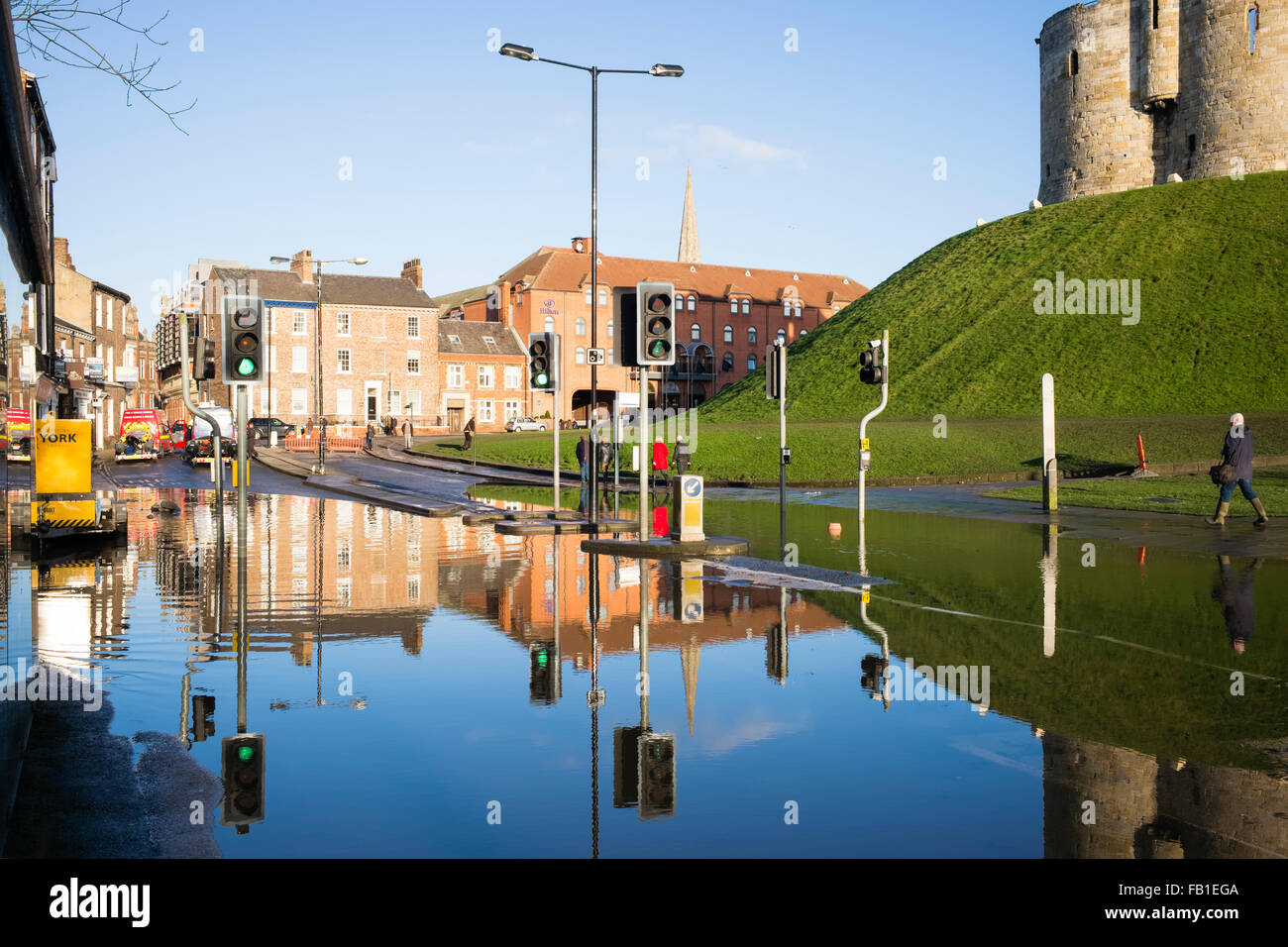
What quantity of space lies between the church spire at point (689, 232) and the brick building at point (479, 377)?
5750 centimetres

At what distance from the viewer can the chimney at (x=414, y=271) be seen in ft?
318

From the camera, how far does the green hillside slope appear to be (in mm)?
54906

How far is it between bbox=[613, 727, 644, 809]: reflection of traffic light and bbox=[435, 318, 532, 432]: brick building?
3471 inches

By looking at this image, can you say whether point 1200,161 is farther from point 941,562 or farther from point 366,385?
point 941,562

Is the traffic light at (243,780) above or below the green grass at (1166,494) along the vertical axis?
below

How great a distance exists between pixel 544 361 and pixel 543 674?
13.3 meters

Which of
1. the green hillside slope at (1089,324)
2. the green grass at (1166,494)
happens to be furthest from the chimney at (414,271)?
the green grass at (1166,494)

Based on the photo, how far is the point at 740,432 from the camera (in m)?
52.0

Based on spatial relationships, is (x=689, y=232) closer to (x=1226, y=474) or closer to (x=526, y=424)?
(x=526, y=424)

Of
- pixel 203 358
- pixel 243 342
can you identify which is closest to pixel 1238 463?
pixel 243 342

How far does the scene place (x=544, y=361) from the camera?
870 inches

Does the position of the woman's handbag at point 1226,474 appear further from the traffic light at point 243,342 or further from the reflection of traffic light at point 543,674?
the traffic light at point 243,342

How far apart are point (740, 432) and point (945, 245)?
3841cm
